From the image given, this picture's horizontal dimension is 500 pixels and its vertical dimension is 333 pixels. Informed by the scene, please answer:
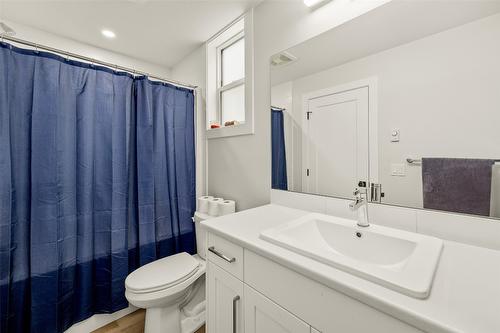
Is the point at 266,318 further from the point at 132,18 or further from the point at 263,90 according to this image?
the point at 132,18

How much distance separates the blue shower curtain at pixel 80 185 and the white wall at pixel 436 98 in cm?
156

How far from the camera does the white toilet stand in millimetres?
1253

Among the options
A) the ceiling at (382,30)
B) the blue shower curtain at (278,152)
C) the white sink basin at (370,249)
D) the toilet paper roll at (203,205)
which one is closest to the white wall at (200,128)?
the toilet paper roll at (203,205)

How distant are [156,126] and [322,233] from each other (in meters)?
1.52

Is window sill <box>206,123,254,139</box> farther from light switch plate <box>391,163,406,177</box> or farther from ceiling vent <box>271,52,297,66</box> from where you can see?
light switch plate <box>391,163,406,177</box>

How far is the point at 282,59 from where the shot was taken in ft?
4.49

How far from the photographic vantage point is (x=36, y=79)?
4.23 ft

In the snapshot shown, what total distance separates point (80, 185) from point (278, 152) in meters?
1.37

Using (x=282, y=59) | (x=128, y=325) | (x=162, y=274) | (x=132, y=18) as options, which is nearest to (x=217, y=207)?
(x=162, y=274)

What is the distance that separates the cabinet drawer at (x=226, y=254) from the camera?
0.88 m

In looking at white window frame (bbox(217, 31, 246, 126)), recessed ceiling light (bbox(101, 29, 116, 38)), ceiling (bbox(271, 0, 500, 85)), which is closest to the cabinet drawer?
ceiling (bbox(271, 0, 500, 85))

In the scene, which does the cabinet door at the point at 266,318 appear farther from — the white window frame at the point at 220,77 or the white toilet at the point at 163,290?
the white window frame at the point at 220,77

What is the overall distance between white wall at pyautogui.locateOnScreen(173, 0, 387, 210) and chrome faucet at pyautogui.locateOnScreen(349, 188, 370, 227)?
0.64 meters

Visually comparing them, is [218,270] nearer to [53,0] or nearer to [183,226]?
[183,226]
